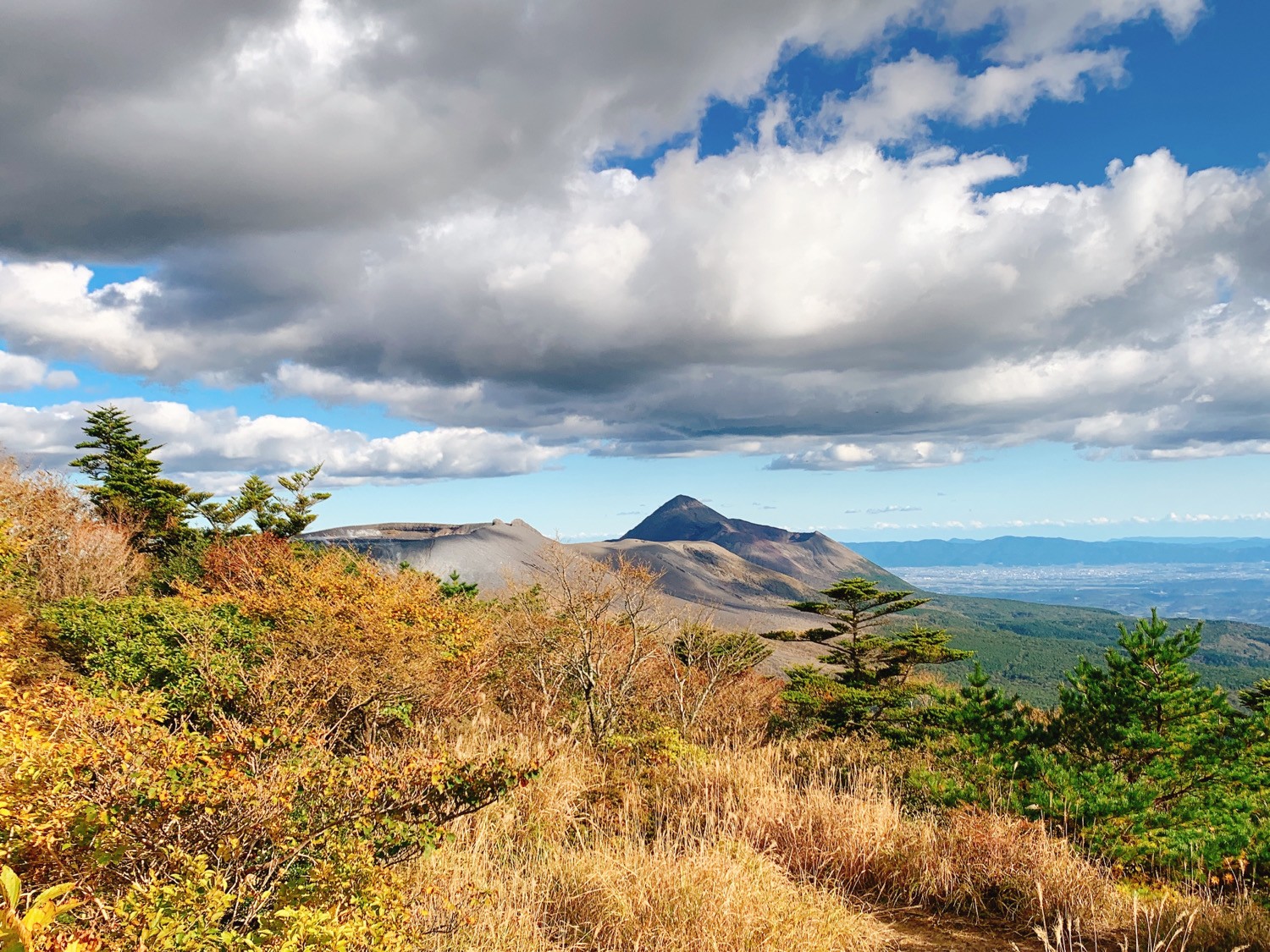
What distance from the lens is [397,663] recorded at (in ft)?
33.7

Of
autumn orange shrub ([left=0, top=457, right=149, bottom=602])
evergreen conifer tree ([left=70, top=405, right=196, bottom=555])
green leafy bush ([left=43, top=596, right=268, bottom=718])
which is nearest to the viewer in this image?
green leafy bush ([left=43, top=596, right=268, bottom=718])

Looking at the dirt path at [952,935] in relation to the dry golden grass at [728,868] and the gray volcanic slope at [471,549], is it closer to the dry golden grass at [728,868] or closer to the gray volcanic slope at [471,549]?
the dry golden grass at [728,868]

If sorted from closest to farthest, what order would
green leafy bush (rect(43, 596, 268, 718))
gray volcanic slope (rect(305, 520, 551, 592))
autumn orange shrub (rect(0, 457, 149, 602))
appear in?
1. green leafy bush (rect(43, 596, 268, 718))
2. autumn orange shrub (rect(0, 457, 149, 602))
3. gray volcanic slope (rect(305, 520, 551, 592))

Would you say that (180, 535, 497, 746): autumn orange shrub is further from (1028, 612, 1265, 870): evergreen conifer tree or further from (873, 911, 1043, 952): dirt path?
(1028, 612, 1265, 870): evergreen conifer tree

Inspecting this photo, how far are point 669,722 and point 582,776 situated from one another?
7.72 meters

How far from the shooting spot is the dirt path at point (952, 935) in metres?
4.46

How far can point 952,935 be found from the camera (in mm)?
4648

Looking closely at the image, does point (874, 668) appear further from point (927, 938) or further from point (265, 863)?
point (265, 863)

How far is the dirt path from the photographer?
446cm

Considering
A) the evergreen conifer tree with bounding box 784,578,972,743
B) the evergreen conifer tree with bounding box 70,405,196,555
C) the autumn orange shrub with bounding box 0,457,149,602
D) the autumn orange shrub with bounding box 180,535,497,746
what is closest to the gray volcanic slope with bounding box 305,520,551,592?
the evergreen conifer tree with bounding box 70,405,196,555

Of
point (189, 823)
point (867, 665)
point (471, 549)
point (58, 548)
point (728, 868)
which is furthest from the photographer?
point (471, 549)

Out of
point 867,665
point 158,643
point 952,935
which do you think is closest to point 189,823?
point 952,935

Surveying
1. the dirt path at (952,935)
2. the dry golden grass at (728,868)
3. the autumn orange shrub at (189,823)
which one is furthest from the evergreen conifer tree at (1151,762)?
the autumn orange shrub at (189,823)

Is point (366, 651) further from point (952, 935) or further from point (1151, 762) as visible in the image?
point (1151, 762)
